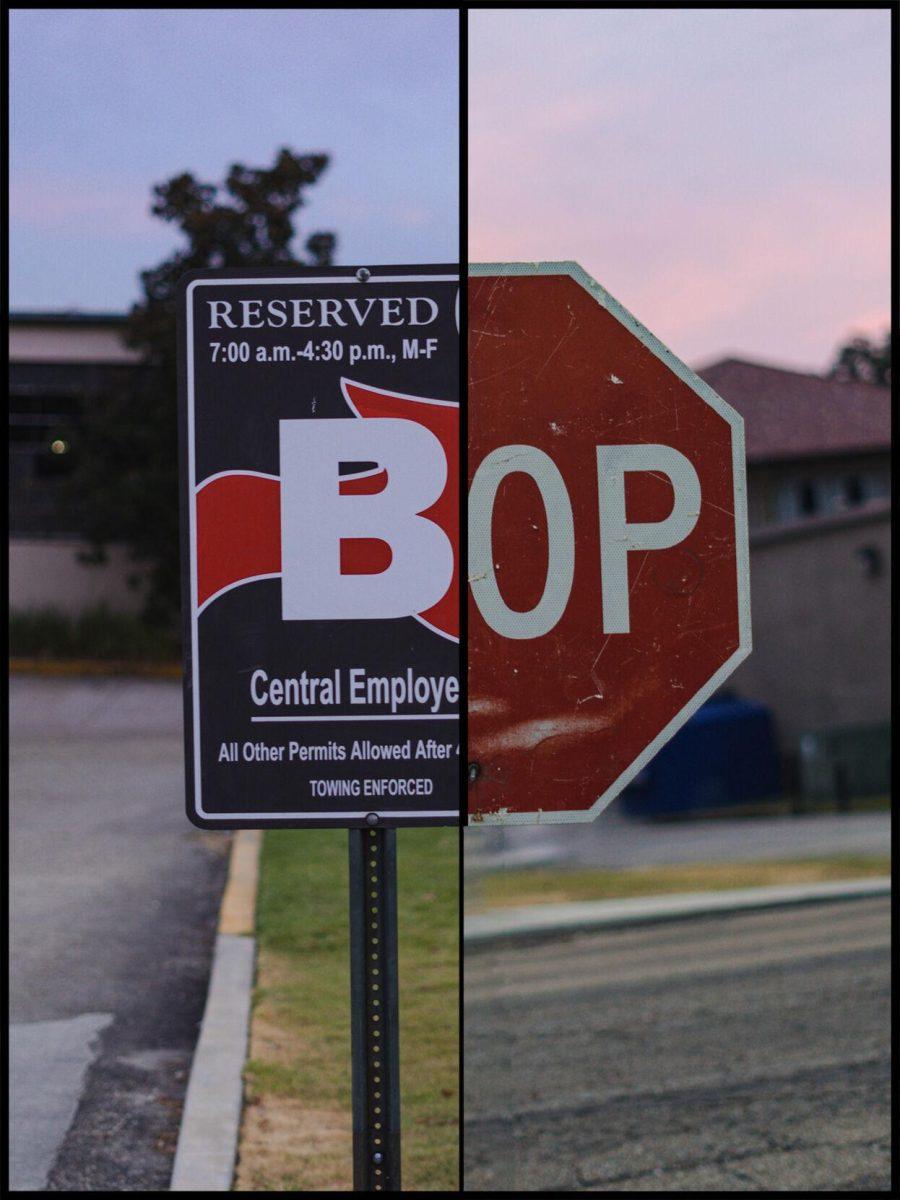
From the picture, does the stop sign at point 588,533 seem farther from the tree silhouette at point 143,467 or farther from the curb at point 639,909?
the tree silhouette at point 143,467

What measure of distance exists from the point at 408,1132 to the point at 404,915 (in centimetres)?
286

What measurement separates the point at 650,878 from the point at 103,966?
6055 mm

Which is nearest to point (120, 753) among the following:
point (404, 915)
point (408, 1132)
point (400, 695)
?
point (404, 915)

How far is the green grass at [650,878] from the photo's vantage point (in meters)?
10.3

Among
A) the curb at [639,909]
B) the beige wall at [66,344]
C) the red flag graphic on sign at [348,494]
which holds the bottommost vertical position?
the curb at [639,909]

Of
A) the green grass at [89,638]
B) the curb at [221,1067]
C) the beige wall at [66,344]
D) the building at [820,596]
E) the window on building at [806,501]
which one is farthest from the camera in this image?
the beige wall at [66,344]

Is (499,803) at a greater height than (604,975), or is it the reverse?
(499,803)

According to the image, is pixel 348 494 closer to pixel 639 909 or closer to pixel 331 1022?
pixel 331 1022

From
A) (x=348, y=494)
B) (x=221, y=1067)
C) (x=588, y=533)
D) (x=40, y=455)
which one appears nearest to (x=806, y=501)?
(x=40, y=455)

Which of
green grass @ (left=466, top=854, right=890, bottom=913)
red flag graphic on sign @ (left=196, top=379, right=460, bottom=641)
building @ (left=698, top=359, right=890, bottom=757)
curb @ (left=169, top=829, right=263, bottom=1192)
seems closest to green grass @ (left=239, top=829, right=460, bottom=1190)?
curb @ (left=169, top=829, right=263, bottom=1192)

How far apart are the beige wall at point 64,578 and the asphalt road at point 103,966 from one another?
11.3 m

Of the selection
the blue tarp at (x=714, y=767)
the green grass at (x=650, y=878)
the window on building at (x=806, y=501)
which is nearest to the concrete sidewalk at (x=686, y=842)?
the green grass at (x=650, y=878)

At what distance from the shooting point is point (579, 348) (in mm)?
2469

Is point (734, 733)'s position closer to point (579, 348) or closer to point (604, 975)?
point (604, 975)
